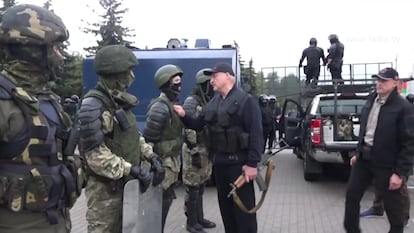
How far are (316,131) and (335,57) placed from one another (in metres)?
4.78

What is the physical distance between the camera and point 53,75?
8.47 feet

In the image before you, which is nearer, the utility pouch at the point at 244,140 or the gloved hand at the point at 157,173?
the gloved hand at the point at 157,173

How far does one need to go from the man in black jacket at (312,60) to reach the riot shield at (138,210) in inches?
402

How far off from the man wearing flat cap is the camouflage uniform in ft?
10.1

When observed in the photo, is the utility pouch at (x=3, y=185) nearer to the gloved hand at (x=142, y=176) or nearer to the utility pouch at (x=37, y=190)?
the utility pouch at (x=37, y=190)

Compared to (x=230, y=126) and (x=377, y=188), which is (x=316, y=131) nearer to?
(x=377, y=188)

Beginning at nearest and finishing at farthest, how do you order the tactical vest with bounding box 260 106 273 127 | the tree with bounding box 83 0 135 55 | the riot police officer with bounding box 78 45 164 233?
the riot police officer with bounding box 78 45 164 233, the tactical vest with bounding box 260 106 273 127, the tree with bounding box 83 0 135 55

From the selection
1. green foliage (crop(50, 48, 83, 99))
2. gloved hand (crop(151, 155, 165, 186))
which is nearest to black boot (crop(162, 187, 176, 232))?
gloved hand (crop(151, 155, 165, 186))

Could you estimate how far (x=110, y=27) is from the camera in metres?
49.1

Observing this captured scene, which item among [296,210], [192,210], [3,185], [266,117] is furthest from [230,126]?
[266,117]

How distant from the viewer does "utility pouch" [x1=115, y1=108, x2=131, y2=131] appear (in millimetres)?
3285

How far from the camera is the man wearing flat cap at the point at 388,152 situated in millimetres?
4480

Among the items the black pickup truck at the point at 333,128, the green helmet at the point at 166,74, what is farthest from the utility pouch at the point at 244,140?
the black pickup truck at the point at 333,128

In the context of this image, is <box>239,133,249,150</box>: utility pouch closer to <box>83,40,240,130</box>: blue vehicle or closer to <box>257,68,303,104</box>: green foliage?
<box>83,40,240,130</box>: blue vehicle
